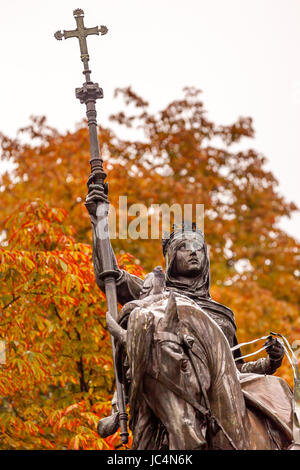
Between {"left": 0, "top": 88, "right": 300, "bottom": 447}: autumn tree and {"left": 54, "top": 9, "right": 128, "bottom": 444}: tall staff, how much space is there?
3642 mm

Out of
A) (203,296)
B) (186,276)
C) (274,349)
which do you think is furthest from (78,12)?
(274,349)

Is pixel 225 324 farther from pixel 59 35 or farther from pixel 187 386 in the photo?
pixel 59 35

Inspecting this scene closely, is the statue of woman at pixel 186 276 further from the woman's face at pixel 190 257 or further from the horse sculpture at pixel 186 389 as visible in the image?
the horse sculpture at pixel 186 389

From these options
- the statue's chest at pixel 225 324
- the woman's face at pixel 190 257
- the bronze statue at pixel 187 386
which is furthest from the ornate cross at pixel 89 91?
the statue's chest at pixel 225 324

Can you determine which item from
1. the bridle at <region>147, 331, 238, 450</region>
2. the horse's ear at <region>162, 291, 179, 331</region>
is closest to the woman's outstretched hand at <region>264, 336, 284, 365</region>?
the bridle at <region>147, 331, 238, 450</region>

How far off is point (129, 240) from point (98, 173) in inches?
334

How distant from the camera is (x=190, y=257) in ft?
25.8

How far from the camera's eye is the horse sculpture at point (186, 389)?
615 centimetres

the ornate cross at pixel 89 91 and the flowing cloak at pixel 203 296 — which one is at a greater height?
the ornate cross at pixel 89 91

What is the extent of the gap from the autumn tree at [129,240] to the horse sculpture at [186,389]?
14.8ft

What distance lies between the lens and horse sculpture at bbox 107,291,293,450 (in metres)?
6.15

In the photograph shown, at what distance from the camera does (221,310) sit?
7871 millimetres

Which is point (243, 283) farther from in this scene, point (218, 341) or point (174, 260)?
point (218, 341)

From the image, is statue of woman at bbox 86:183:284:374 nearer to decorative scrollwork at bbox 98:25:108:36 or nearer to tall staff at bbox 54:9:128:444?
tall staff at bbox 54:9:128:444
